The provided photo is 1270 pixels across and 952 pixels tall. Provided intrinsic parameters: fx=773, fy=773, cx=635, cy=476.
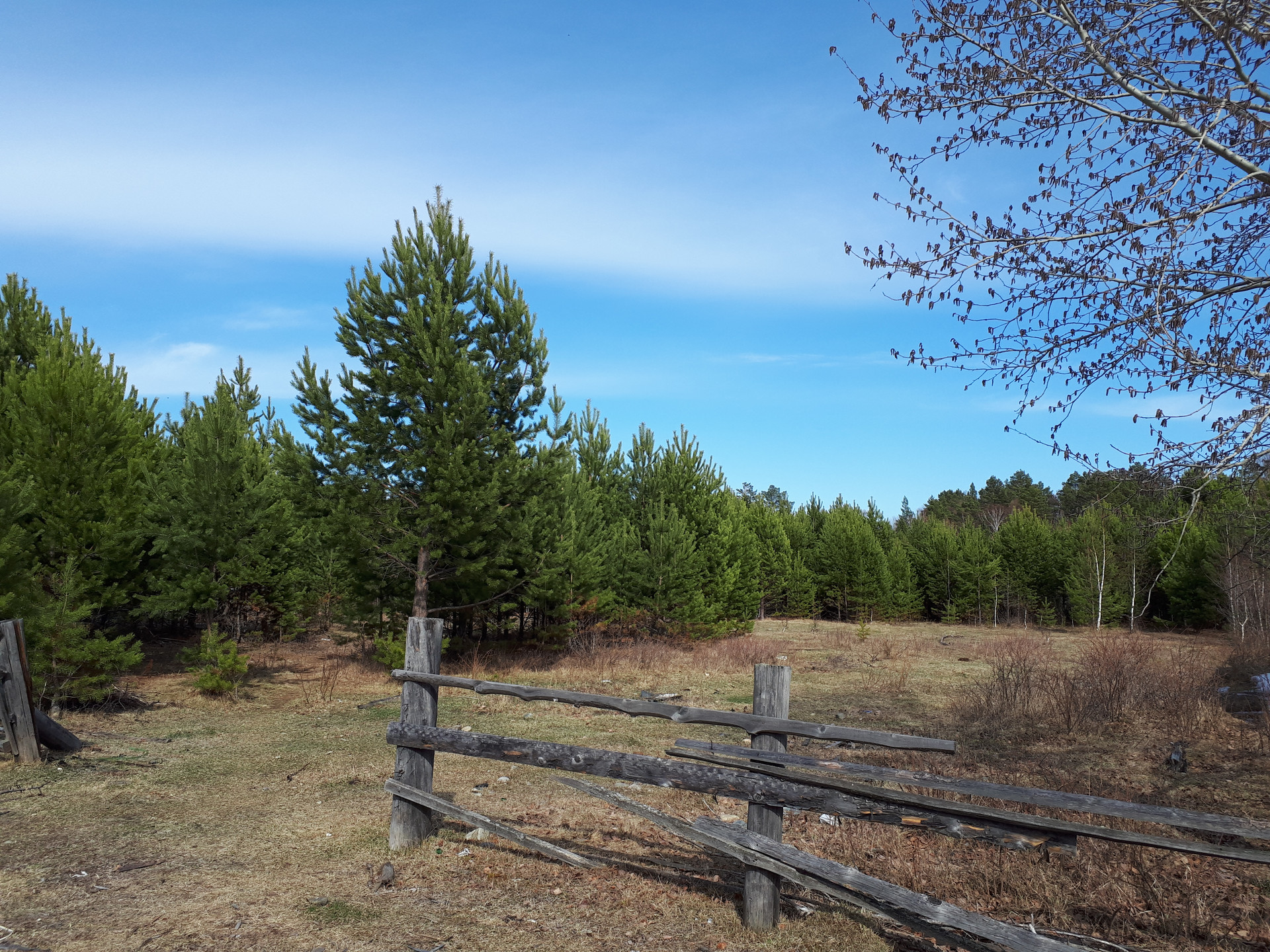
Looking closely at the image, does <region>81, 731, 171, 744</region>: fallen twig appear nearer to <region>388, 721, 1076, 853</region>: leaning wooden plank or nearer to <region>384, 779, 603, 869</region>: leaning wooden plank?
<region>384, 779, 603, 869</region>: leaning wooden plank

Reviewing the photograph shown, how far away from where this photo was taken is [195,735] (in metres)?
11.2

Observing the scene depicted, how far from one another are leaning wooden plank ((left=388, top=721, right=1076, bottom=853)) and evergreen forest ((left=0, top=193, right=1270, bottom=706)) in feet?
8.95

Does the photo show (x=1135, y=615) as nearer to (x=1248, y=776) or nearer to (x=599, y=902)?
(x=1248, y=776)

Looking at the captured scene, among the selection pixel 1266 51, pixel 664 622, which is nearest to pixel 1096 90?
pixel 1266 51

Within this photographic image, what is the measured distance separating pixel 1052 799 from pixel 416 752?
4.51m

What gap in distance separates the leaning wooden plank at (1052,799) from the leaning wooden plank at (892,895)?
484 millimetres

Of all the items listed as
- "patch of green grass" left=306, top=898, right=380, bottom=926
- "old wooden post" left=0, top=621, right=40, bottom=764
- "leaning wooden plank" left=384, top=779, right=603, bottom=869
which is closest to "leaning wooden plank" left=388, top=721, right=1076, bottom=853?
"leaning wooden plank" left=384, top=779, right=603, bottom=869

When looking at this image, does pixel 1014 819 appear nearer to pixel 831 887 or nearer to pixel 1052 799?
pixel 1052 799

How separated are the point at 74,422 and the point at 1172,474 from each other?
621 inches

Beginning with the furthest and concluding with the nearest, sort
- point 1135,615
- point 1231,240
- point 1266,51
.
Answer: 1. point 1135,615
2. point 1231,240
3. point 1266,51

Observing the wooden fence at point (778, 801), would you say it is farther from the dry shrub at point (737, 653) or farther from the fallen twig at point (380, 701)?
the dry shrub at point (737, 653)

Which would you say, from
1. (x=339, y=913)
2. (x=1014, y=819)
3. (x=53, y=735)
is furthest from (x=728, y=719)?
(x=53, y=735)

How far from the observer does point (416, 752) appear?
6.19 m

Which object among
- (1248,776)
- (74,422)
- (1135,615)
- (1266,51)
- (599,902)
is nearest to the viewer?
(599,902)
